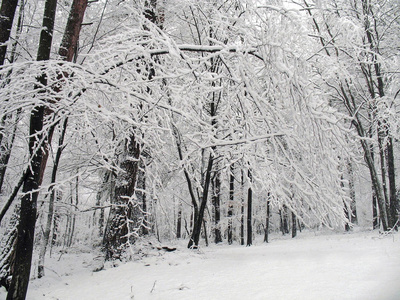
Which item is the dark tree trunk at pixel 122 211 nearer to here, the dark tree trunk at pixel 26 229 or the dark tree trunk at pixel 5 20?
the dark tree trunk at pixel 26 229

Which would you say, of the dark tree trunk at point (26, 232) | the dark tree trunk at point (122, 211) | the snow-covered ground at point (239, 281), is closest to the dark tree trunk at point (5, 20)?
the dark tree trunk at point (26, 232)

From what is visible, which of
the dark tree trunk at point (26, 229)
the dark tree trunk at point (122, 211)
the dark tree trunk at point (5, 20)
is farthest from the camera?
the dark tree trunk at point (122, 211)

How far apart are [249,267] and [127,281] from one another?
2.25m

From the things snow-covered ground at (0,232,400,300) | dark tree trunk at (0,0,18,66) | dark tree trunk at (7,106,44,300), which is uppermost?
dark tree trunk at (0,0,18,66)

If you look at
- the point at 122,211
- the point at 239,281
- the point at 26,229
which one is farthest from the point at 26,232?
the point at 239,281

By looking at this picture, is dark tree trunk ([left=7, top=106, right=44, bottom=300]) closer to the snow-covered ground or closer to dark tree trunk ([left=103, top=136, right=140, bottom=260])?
the snow-covered ground

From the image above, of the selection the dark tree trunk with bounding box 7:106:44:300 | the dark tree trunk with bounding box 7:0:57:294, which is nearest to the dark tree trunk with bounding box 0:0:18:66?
the dark tree trunk with bounding box 7:0:57:294

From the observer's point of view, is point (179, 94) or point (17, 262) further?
point (17, 262)

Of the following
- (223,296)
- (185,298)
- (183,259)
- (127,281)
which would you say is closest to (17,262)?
(127,281)

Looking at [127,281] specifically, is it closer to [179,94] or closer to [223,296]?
[223,296]

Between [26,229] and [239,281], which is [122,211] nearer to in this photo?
[26,229]

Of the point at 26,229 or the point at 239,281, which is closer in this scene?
the point at 26,229

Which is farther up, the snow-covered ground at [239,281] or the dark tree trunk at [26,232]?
the dark tree trunk at [26,232]

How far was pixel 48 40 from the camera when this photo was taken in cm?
388
